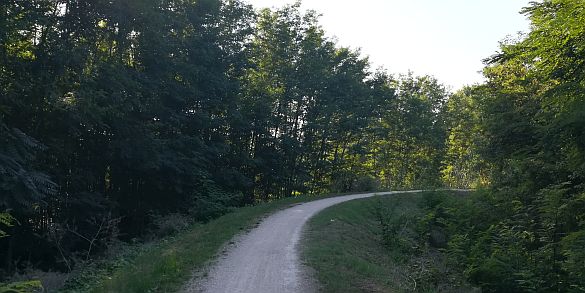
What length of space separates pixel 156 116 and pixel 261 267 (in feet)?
61.1

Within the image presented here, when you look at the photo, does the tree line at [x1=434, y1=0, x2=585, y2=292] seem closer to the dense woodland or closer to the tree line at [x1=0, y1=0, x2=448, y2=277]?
the dense woodland

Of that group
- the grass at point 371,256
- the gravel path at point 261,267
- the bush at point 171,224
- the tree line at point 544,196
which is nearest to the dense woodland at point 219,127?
the tree line at point 544,196

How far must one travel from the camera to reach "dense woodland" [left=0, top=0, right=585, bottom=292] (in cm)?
1252

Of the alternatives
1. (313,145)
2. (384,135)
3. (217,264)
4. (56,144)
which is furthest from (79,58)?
(384,135)

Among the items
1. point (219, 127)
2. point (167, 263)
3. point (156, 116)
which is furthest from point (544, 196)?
point (219, 127)

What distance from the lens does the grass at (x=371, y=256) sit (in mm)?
10266

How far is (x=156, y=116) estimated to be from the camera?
27.4 m

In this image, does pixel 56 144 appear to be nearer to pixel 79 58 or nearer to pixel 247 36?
pixel 79 58

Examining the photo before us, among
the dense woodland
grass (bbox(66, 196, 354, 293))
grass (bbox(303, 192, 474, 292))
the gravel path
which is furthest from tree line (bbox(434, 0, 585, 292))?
grass (bbox(66, 196, 354, 293))

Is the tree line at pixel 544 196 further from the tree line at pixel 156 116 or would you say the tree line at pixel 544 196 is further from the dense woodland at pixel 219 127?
the tree line at pixel 156 116

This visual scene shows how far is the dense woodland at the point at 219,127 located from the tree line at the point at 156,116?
0.36 ft

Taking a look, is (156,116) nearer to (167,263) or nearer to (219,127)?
(219,127)

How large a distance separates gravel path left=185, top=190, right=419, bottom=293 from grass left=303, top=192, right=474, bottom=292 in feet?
1.50

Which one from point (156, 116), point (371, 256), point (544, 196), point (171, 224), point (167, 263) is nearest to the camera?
point (167, 263)
